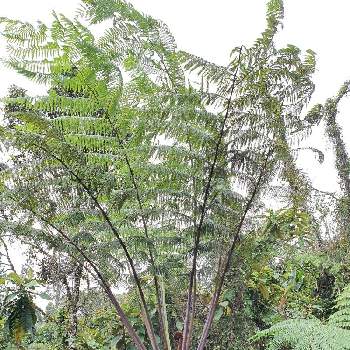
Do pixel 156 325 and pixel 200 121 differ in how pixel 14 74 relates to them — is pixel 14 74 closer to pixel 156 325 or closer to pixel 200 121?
pixel 200 121

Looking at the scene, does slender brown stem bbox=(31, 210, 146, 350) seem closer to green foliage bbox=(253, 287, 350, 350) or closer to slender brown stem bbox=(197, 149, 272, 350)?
slender brown stem bbox=(197, 149, 272, 350)

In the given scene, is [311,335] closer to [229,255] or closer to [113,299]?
[229,255]

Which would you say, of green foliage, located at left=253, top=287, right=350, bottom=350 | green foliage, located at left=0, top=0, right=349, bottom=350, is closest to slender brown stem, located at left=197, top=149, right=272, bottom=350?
green foliage, located at left=0, top=0, right=349, bottom=350

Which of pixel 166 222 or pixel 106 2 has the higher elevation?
pixel 106 2

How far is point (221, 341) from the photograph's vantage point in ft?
11.9

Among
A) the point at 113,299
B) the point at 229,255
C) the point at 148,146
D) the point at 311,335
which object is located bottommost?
the point at 311,335

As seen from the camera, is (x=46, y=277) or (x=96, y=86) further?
(x=46, y=277)

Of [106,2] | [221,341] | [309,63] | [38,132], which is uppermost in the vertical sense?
[106,2]

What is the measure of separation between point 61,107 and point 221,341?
2236 millimetres

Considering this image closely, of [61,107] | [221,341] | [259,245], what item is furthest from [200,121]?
[221,341]

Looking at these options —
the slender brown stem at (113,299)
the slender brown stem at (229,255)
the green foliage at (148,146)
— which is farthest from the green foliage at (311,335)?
the slender brown stem at (113,299)

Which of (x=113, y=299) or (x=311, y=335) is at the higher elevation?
(x=113, y=299)

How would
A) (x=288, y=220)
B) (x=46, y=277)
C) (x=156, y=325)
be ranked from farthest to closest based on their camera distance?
(x=46, y=277)
(x=156, y=325)
(x=288, y=220)

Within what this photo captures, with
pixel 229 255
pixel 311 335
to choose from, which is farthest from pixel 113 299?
pixel 311 335
